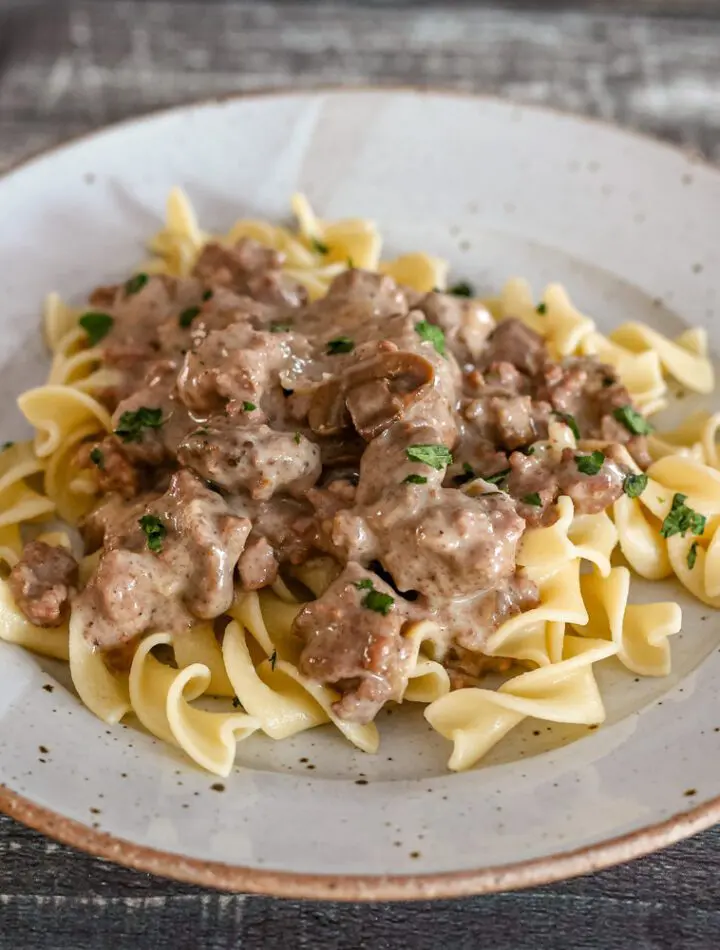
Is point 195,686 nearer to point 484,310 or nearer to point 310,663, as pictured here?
point 310,663

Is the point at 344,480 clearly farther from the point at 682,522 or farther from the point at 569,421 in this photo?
the point at 682,522

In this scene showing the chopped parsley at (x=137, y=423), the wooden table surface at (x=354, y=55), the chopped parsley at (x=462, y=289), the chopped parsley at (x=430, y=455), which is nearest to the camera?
the chopped parsley at (x=430, y=455)

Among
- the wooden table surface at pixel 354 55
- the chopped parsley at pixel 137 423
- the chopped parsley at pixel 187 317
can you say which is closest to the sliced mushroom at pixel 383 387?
the chopped parsley at pixel 137 423

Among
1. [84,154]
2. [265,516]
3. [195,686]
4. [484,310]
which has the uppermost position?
[84,154]

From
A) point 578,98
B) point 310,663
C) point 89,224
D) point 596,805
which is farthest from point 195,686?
point 578,98

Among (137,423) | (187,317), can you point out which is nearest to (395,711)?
(137,423)

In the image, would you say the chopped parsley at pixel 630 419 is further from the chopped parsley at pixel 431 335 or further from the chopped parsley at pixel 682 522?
the chopped parsley at pixel 431 335

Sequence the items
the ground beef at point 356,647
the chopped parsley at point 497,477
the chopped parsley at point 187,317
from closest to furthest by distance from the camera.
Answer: the ground beef at point 356,647 < the chopped parsley at point 497,477 < the chopped parsley at point 187,317
